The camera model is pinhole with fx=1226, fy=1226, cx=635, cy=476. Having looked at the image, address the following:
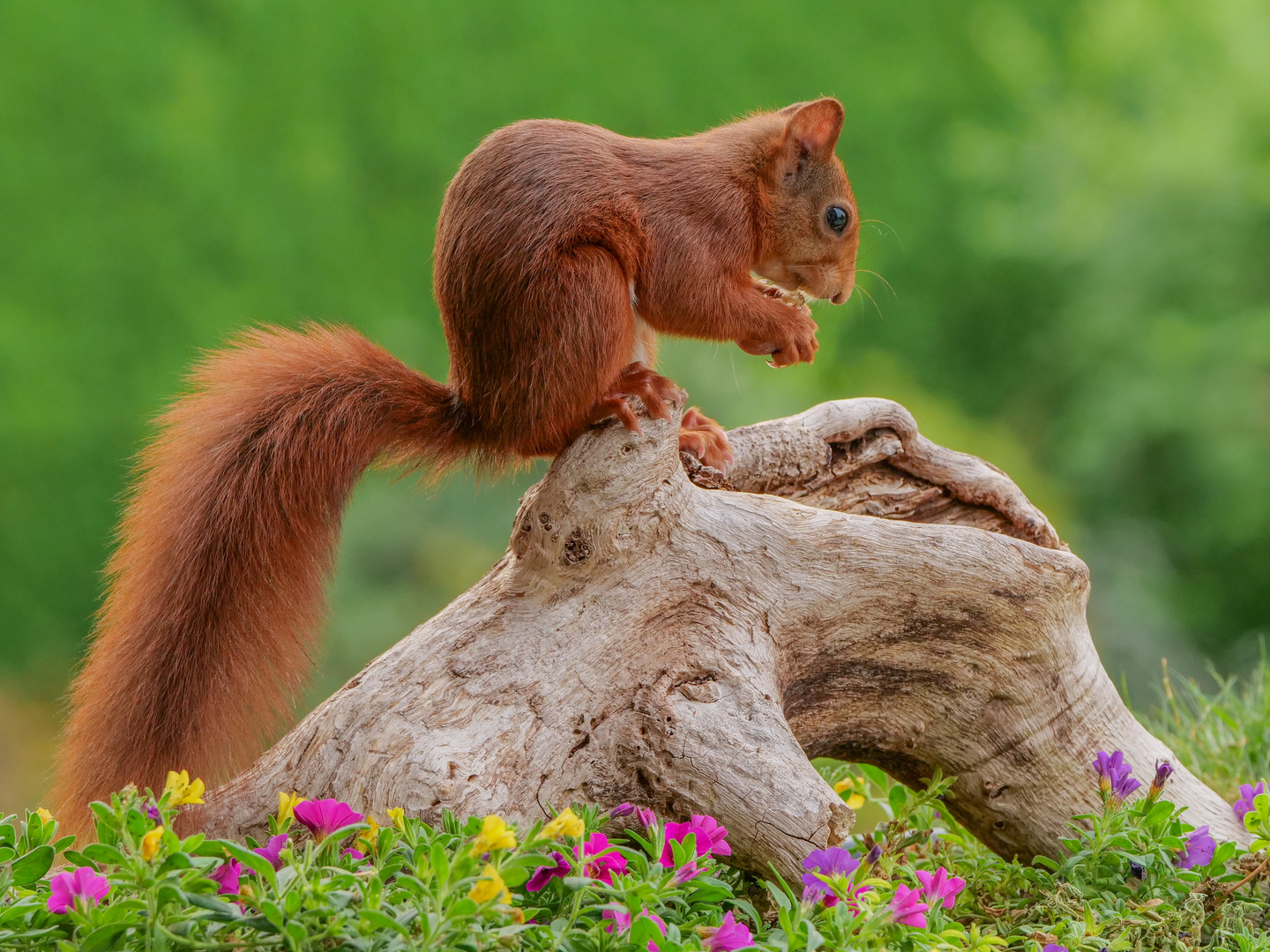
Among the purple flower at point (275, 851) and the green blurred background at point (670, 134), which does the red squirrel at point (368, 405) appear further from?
the green blurred background at point (670, 134)

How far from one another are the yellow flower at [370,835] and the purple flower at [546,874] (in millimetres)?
123

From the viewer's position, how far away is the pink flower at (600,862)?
89 centimetres

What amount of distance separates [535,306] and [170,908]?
0.64m

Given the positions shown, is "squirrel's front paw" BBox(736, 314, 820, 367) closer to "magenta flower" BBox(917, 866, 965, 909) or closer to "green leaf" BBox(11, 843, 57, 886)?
"magenta flower" BBox(917, 866, 965, 909)

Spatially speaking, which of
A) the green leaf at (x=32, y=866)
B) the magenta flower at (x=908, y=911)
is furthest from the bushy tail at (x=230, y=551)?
the magenta flower at (x=908, y=911)

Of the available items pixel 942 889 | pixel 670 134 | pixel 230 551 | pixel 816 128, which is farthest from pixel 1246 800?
pixel 670 134

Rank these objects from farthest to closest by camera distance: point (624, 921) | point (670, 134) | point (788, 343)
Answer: point (670, 134) < point (788, 343) < point (624, 921)

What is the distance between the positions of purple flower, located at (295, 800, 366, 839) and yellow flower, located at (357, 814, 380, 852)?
17mm

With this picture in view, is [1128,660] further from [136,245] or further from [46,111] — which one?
[46,111]

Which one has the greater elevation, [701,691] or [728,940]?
[701,691]

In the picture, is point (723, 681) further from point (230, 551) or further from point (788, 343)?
point (230, 551)

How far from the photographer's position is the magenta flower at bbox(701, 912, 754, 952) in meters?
0.85

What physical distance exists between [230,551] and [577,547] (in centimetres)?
33

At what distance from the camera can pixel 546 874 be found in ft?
2.91
